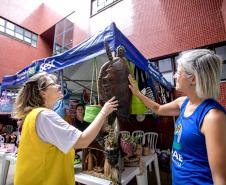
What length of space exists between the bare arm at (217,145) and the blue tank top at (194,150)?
0.06 meters

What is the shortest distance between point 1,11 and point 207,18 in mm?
11271

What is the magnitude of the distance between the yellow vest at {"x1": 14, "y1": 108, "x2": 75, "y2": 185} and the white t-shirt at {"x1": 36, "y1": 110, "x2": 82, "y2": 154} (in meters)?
0.04

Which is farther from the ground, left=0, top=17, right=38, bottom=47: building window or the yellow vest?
left=0, top=17, right=38, bottom=47: building window

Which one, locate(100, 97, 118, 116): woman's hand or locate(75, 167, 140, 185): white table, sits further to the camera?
locate(75, 167, 140, 185): white table

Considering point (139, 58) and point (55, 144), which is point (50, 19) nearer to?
point (139, 58)

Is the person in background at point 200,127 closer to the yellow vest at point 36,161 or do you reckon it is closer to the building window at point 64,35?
the yellow vest at point 36,161

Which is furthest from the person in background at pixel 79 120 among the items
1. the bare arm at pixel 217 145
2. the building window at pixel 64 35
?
the building window at pixel 64 35

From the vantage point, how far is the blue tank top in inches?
38.6

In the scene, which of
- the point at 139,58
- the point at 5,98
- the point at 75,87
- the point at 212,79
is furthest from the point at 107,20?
the point at 212,79

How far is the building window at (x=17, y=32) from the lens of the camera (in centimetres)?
1062

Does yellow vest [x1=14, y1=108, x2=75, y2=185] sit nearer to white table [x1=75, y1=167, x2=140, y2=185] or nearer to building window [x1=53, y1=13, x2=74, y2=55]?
white table [x1=75, y1=167, x2=140, y2=185]

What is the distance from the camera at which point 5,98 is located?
204 inches

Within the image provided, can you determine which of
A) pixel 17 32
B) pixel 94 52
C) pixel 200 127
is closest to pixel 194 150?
pixel 200 127

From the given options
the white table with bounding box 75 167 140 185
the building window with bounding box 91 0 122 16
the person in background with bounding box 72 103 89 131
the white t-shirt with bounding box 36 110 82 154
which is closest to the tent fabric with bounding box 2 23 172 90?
the white t-shirt with bounding box 36 110 82 154
